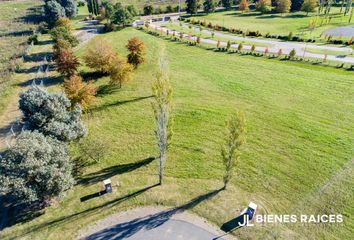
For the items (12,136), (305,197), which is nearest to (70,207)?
(12,136)

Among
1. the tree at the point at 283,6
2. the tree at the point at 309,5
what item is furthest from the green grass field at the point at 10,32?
the tree at the point at 309,5

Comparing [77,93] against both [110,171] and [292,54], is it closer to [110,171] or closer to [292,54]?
[110,171]

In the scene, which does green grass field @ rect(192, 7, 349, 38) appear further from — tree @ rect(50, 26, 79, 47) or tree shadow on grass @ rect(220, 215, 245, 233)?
tree shadow on grass @ rect(220, 215, 245, 233)

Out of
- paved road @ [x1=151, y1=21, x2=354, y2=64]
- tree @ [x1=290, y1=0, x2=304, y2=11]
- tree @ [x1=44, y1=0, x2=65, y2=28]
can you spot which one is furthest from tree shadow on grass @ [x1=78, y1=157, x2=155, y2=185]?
tree @ [x1=290, y1=0, x2=304, y2=11]

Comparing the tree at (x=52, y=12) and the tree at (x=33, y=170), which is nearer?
the tree at (x=33, y=170)

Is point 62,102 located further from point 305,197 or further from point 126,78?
point 305,197

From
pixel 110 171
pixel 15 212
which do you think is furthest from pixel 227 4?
pixel 15 212

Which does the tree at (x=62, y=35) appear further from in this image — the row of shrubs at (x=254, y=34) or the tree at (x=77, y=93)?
the row of shrubs at (x=254, y=34)

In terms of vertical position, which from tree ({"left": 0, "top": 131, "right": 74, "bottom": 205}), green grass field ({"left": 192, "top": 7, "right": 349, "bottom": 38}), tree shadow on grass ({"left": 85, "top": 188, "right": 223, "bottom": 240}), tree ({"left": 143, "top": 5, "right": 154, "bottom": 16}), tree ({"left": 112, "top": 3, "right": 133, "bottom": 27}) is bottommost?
tree shadow on grass ({"left": 85, "top": 188, "right": 223, "bottom": 240})
